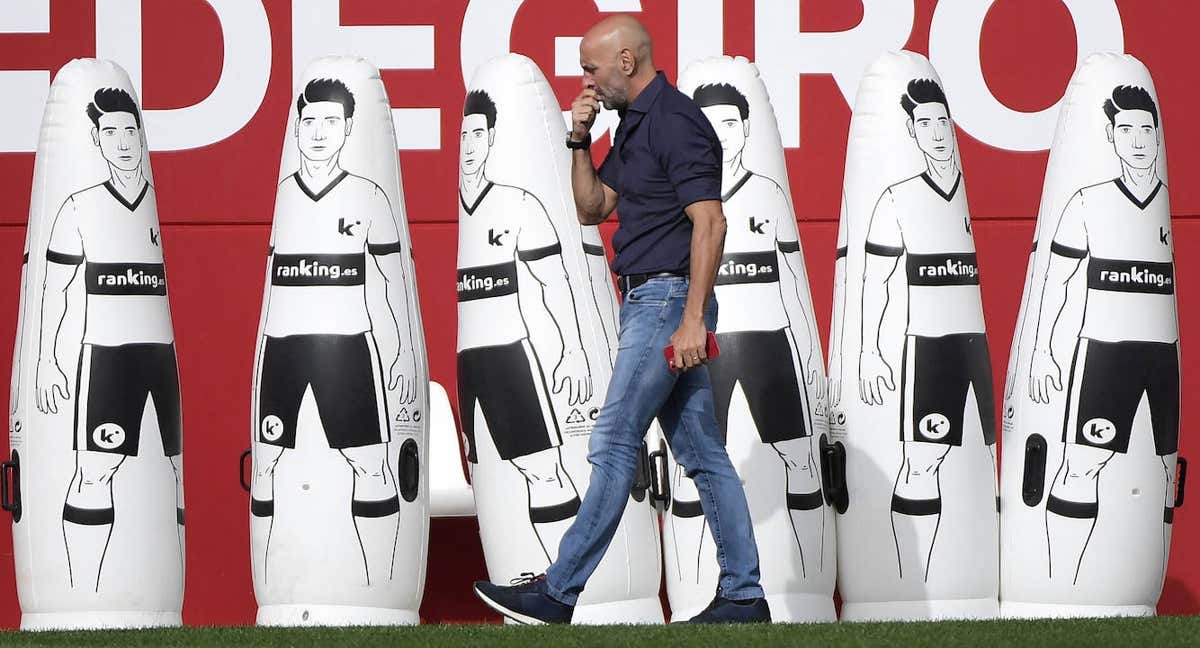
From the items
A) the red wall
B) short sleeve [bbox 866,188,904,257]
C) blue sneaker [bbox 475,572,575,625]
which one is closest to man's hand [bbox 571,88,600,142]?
blue sneaker [bbox 475,572,575,625]

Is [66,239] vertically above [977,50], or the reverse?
[977,50]

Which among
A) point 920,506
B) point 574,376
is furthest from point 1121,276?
point 574,376

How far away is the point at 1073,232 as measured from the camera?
3088 mm

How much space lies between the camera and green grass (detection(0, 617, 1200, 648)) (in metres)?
2.20

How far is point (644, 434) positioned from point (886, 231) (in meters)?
0.97

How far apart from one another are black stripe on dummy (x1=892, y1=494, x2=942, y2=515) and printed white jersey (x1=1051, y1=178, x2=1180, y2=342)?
0.41 metres

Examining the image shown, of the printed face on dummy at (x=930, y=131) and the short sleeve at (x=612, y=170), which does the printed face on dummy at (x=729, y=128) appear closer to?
the printed face on dummy at (x=930, y=131)

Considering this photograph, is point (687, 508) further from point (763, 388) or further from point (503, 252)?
point (503, 252)

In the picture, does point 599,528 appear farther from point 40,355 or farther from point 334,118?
point 40,355

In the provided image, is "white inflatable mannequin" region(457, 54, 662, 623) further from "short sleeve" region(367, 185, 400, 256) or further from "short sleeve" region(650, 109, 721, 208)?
"short sleeve" region(650, 109, 721, 208)

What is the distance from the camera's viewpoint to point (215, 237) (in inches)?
157

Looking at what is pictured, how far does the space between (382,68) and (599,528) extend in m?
1.98

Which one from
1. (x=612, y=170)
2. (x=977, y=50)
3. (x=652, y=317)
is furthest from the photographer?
(x=977, y=50)

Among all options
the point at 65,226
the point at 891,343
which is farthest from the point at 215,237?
the point at 891,343
